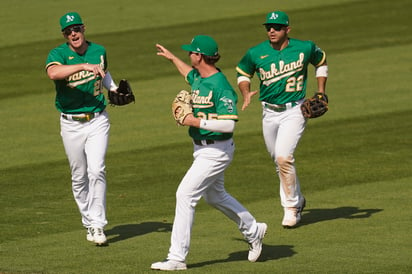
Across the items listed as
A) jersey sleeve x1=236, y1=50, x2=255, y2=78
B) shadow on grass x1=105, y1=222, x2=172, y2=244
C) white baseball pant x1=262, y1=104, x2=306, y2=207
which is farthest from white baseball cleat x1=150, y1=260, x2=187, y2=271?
jersey sleeve x1=236, y1=50, x2=255, y2=78

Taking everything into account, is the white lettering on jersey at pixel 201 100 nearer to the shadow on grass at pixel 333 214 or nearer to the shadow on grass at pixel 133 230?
the shadow on grass at pixel 133 230

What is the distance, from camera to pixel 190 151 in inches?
647

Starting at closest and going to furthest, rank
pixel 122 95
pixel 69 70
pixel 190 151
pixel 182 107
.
Answer: pixel 182 107, pixel 69 70, pixel 122 95, pixel 190 151

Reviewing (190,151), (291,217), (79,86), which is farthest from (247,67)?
(190,151)

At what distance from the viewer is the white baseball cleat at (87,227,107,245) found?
11.0m

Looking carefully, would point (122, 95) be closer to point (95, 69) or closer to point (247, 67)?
point (95, 69)

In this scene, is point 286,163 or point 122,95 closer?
point 122,95

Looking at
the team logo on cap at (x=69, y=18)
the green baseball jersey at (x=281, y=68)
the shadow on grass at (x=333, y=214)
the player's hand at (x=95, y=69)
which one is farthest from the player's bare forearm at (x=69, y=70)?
the shadow on grass at (x=333, y=214)

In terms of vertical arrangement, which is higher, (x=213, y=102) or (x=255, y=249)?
(x=213, y=102)

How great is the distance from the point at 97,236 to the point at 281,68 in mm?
2973

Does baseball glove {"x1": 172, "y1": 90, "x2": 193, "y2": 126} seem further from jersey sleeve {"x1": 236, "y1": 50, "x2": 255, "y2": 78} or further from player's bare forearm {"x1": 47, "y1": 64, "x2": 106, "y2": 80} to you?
jersey sleeve {"x1": 236, "y1": 50, "x2": 255, "y2": 78}

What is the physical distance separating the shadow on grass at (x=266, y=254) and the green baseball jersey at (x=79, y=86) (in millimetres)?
2286

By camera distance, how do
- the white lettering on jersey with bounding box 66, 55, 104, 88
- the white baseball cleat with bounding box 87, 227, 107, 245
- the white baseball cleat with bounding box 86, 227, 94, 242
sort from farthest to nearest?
the white lettering on jersey with bounding box 66, 55, 104, 88
the white baseball cleat with bounding box 86, 227, 94, 242
the white baseball cleat with bounding box 87, 227, 107, 245

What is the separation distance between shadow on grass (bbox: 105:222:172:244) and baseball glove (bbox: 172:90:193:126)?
7.04ft
